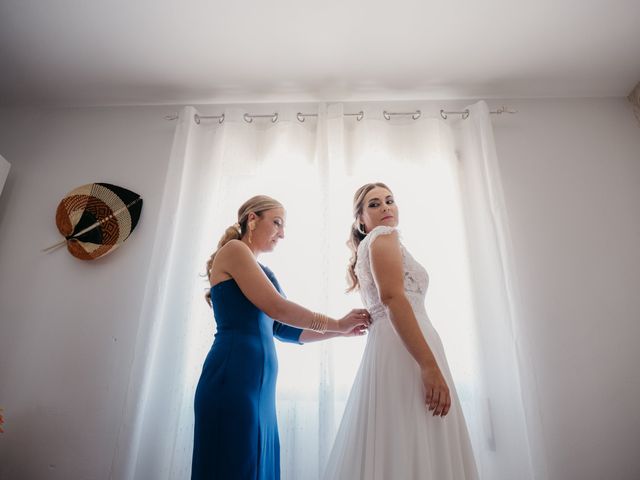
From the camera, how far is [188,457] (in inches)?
59.1

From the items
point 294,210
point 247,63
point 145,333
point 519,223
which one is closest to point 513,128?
point 519,223

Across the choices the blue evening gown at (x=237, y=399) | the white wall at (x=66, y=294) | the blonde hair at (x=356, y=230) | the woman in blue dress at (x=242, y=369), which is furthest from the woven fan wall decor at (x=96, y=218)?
the blonde hair at (x=356, y=230)

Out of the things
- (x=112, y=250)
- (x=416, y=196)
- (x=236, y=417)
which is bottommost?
(x=236, y=417)

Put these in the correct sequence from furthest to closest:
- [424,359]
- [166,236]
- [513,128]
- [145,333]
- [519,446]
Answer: [513,128]
[166,236]
[145,333]
[519,446]
[424,359]

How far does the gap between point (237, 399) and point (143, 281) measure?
1051 millimetres

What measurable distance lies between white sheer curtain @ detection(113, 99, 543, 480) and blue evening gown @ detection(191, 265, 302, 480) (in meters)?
0.36

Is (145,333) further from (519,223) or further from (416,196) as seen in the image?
(519,223)

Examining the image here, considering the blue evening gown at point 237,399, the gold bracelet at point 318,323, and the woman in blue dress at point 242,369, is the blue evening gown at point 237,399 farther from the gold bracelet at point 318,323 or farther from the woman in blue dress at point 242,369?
the gold bracelet at point 318,323

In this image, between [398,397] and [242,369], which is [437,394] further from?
[242,369]

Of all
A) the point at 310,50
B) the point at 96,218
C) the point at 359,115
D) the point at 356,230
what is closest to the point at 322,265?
the point at 356,230

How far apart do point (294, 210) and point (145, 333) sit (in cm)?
93

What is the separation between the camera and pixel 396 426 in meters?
1.00

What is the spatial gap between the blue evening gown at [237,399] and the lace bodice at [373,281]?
397mm

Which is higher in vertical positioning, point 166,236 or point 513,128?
point 513,128
